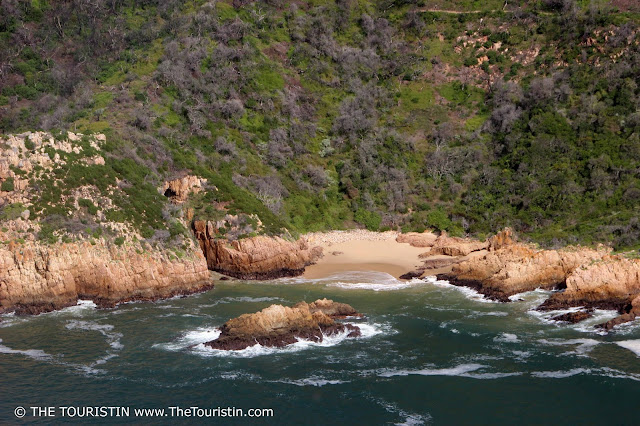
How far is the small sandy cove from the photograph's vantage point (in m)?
58.8

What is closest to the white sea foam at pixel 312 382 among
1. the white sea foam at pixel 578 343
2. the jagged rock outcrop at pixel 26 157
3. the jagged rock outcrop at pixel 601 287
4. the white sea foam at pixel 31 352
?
the white sea foam at pixel 578 343

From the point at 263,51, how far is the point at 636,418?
69.4 meters

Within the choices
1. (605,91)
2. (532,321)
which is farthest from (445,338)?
(605,91)

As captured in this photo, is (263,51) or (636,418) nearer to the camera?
(636,418)

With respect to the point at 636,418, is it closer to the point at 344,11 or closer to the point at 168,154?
the point at 168,154

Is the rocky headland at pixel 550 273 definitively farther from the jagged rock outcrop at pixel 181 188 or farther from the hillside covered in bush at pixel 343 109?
the jagged rock outcrop at pixel 181 188

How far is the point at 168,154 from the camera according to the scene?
206ft

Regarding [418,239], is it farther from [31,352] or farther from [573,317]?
[31,352]

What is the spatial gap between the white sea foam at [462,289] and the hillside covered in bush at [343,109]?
11.2m

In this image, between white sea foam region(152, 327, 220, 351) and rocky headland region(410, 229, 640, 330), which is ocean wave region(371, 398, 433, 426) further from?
rocky headland region(410, 229, 640, 330)

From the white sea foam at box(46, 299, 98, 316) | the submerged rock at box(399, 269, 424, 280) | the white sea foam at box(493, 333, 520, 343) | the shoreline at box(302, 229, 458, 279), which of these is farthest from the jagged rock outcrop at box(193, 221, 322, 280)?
the white sea foam at box(493, 333, 520, 343)

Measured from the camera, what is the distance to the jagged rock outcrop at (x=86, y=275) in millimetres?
44781

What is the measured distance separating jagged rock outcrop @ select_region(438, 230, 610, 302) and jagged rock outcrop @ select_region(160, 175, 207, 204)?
24.3 m

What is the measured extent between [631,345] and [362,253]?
29872 mm
